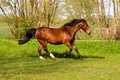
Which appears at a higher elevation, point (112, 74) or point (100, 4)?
point (100, 4)

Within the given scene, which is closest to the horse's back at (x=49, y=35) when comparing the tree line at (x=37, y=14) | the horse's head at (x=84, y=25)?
the horse's head at (x=84, y=25)

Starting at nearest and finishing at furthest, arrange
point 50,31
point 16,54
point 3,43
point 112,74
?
point 112,74, point 50,31, point 16,54, point 3,43

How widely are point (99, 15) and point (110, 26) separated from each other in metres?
0.93

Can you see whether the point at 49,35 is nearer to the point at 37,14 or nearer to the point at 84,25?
the point at 84,25

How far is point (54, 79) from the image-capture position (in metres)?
9.80

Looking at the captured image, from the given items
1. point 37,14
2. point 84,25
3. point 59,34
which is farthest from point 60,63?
point 37,14

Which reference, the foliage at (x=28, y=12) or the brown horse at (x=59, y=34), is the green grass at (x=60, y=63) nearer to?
the brown horse at (x=59, y=34)

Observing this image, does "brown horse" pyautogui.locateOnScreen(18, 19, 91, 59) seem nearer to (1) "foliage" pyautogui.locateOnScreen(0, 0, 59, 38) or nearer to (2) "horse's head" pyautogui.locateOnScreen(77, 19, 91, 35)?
(2) "horse's head" pyautogui.locateOnScreen(77, 19, 91, 35)

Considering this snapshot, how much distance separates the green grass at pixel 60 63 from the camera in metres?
10.5

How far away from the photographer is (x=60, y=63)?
14180mm

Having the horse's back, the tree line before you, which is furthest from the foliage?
the horse's back

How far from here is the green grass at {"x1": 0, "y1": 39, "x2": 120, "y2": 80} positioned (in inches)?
412

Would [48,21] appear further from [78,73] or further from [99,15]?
[78,73]

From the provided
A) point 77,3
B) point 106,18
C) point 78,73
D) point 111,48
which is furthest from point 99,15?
point 78,73
